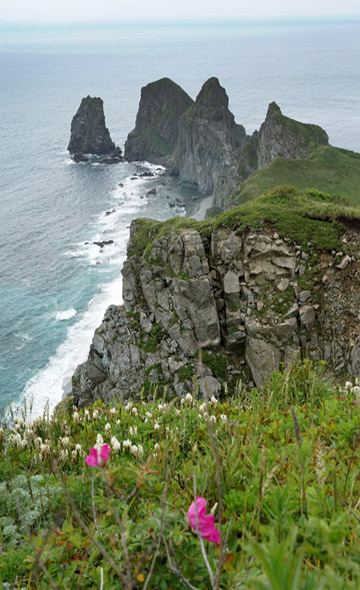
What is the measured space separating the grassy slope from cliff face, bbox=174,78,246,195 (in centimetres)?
5186

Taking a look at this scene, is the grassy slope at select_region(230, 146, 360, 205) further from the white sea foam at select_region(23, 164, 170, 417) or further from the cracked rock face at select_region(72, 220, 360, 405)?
the white sea foam at select_region(23, 164, 170, 417)

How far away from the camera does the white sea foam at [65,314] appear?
51000 mm

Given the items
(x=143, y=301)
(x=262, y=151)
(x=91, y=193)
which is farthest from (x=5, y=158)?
(x=143, y=301)

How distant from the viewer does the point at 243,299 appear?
23562mm

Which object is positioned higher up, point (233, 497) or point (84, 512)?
point (233, 497)

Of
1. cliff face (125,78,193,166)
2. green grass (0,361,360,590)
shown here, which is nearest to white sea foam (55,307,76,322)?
green grass (0,361,360,590)

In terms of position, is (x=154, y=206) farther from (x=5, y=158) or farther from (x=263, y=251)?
(x=263, y=251)

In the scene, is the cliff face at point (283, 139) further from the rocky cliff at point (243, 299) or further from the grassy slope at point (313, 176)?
the rocky cliff at point (243, 299)

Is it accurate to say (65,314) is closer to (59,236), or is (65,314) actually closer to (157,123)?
(59,236)

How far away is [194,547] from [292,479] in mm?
1112

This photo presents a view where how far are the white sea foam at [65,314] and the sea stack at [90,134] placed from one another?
8196cm

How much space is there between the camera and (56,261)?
64125 millimetres

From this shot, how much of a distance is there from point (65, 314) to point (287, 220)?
34.3 meters

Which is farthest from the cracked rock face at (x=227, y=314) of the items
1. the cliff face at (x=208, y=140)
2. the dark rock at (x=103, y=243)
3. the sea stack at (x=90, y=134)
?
the sea stack at (x=90, y=134)
